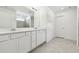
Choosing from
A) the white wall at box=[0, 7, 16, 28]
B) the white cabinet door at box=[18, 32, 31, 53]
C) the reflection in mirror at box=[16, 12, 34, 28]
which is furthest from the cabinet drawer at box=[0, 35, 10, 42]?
the reflection in mirror at box=[16, 12, 34, 28]

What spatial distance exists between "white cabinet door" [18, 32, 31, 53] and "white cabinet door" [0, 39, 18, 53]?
13 centimetres

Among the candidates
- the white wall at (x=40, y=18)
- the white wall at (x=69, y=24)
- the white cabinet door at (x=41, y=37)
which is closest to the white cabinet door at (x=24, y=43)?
the white cabinet door at (x=41, y=37)

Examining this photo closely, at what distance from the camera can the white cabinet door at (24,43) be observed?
1.65m

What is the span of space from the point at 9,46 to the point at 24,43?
0.46 meters

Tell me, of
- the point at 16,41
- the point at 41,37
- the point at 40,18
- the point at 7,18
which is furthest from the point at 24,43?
the point at 40,18

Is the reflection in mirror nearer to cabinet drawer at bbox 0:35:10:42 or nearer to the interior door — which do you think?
cabinet drawer at bbox 0:35:10:42

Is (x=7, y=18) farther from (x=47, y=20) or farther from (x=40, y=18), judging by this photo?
(x=47, y=20)

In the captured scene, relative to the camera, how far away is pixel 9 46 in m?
1.38

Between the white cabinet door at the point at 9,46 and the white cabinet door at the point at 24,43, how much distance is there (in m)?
0.13
